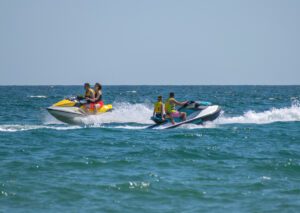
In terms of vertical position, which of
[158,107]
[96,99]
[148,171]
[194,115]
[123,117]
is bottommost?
[148,171]

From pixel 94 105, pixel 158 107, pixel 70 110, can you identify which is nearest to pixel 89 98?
pixel 94 105

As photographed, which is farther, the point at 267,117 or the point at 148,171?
the point at 267,117

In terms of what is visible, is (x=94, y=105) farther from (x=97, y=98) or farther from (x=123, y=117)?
(x=123, y=117)

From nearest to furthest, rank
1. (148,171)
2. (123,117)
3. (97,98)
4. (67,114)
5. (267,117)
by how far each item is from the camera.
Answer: (148,171) → (67,114) → (97,98) → (123,117) → (267,117)

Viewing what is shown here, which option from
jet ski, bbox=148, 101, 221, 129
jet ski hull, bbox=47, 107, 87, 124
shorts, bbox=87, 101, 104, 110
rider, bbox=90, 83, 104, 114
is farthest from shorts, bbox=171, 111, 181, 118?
jet ski hull, bbox=47, 107, 87, 124

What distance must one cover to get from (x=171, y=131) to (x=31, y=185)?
8251 millimetres

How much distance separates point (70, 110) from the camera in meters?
20.1

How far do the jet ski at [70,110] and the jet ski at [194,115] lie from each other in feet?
9.83

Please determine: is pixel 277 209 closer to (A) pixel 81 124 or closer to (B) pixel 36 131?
(B) pixel 36 131

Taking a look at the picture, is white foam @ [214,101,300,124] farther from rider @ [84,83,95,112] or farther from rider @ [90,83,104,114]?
rider @ [84,83,95,112]

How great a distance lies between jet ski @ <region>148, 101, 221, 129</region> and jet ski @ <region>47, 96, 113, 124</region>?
9.83 feet

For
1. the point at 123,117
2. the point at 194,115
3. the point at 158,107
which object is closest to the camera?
the point at 158,107

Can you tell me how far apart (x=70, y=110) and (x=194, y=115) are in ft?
14.0

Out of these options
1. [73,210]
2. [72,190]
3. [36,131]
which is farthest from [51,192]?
[36,131]
